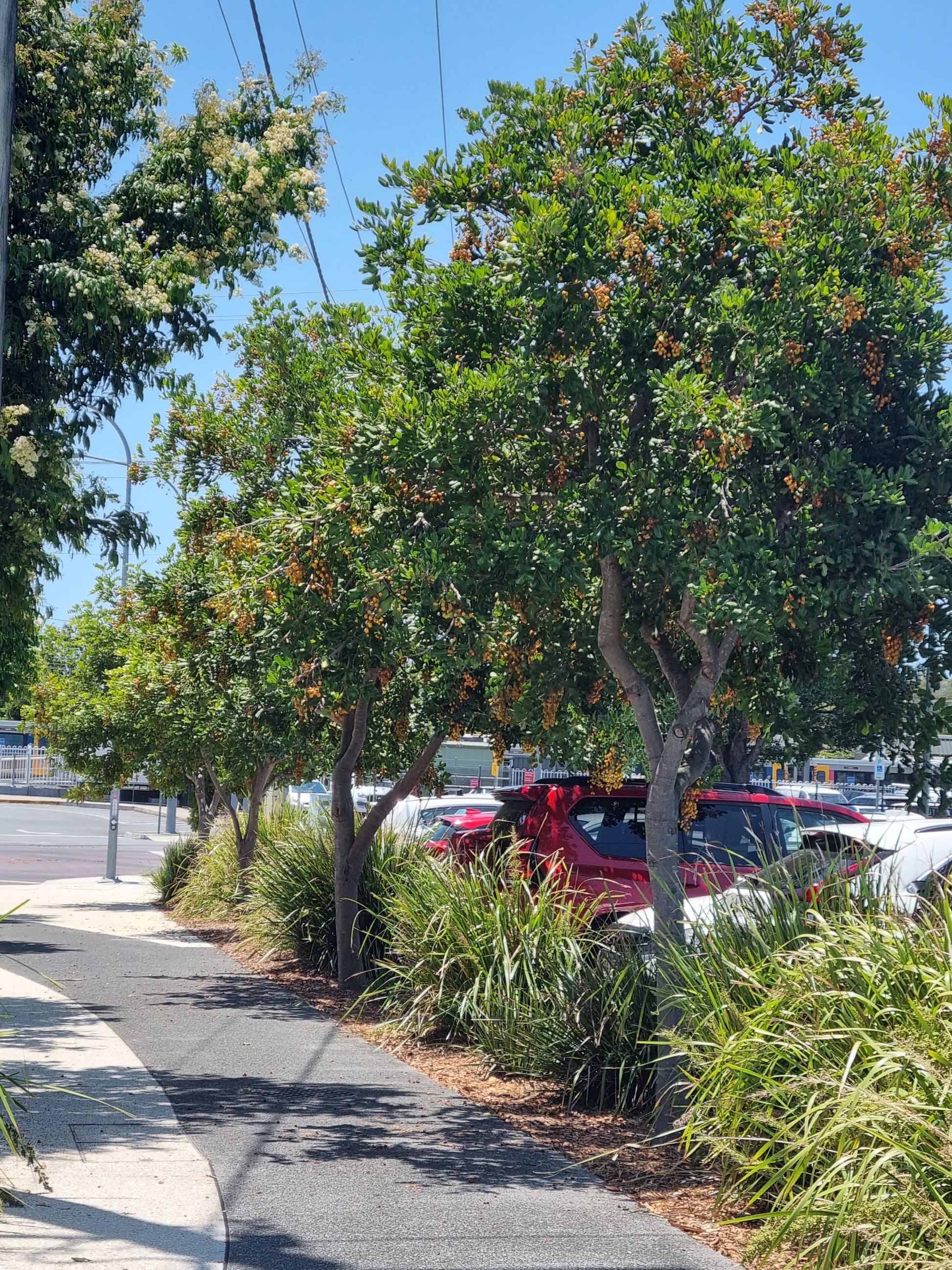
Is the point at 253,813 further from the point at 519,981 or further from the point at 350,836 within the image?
the point at 519,981

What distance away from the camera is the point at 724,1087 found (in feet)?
19.5

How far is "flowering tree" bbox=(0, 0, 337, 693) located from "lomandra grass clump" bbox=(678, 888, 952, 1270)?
16.7ft

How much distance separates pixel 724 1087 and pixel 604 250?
4.40 m

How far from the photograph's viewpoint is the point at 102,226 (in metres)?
8.63

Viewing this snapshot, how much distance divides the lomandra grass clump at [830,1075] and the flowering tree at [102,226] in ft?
16.7

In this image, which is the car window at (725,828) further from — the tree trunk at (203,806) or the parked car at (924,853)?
the tree trunk at (203,806)

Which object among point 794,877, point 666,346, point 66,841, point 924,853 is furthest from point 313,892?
point 66,841

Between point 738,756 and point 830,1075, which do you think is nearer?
point 830,1075

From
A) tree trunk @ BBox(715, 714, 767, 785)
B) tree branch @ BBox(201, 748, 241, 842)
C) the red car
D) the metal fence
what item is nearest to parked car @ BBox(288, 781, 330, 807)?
tree branch @ BBox(201, 748, 241, 842)

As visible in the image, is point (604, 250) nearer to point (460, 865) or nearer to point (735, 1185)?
point (735, 1185)

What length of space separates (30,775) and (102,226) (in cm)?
5097

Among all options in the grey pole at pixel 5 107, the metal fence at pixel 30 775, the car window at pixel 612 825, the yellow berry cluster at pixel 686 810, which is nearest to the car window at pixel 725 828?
the car window at pixel 612 825

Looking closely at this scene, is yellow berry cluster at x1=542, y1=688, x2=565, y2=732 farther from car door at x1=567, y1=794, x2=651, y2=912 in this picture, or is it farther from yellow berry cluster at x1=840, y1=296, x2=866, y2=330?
car door at x1=567, y1=794, x2=651, y2=912

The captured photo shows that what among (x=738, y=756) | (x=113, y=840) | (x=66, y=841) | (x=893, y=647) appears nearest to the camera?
(x=893, y=647)
